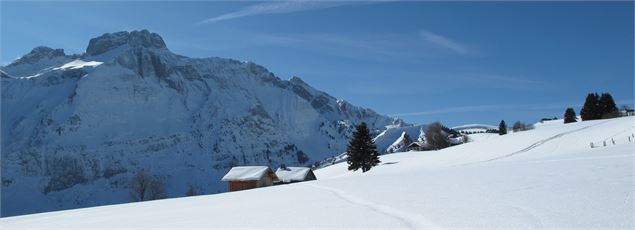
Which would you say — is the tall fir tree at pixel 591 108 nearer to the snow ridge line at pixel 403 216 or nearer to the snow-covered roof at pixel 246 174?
the snow-covered roof at pixel 246 174

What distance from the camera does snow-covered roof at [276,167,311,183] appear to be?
231 ft

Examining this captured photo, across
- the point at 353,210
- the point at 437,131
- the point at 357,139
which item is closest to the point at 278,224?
the point at 353,210

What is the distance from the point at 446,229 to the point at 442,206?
85.8 inches

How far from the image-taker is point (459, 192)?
10.5 meters

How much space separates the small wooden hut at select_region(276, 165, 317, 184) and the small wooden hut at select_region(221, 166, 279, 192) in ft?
18.9

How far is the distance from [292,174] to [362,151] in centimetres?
1204

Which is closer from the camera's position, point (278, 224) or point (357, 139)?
point (278, 224)

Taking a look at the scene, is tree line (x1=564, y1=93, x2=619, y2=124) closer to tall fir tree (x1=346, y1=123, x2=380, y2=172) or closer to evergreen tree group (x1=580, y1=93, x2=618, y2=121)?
evergreen tree group (x1=580, y1=93, x2=618, y2=121)

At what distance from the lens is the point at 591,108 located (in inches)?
3691

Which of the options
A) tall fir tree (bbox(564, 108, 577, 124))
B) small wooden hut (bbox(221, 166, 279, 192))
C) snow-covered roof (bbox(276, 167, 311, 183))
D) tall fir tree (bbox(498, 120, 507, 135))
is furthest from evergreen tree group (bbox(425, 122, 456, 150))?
small wooden hut (bbox(221, 166, 279, 192))

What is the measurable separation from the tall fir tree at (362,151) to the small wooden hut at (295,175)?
616 centimetres

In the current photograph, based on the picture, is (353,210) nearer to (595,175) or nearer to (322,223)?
(322,223)

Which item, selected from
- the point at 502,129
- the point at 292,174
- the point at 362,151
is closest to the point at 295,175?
the point at 292,174

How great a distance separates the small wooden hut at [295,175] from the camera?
69.9m
